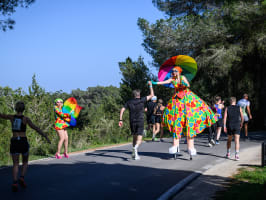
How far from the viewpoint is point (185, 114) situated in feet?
28.8

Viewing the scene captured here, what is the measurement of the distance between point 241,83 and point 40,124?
15.2 meters

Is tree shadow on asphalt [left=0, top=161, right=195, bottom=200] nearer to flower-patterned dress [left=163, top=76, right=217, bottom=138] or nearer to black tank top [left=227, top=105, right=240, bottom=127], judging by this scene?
flower-patterned dress [left=163, top=76, right=217, bottom=138]

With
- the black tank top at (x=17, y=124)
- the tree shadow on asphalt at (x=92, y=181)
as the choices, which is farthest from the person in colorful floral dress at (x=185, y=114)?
the black tank top at (x=17, y=124)

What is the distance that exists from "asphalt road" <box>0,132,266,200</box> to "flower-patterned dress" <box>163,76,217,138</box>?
90cm

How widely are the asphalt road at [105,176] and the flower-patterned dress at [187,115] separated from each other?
897 mm

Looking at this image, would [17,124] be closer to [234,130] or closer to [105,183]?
[105,183]

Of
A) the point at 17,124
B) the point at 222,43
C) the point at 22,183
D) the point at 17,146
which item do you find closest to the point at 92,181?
the point at 22,183

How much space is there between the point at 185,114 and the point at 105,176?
9.06 feet

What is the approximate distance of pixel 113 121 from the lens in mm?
19750

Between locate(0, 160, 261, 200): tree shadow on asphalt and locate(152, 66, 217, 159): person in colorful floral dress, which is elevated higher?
locate(152, 66, 217, 159): person in colorful floral dress

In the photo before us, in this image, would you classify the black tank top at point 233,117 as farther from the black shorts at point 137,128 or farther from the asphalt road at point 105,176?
the black shorts at point 137,128

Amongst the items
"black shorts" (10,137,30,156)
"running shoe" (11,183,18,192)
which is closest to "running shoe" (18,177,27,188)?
"running shoe" (11,183,18,192)

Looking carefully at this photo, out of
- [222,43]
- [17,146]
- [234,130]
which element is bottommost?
[17,146]

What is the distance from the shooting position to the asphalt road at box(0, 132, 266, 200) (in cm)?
580
